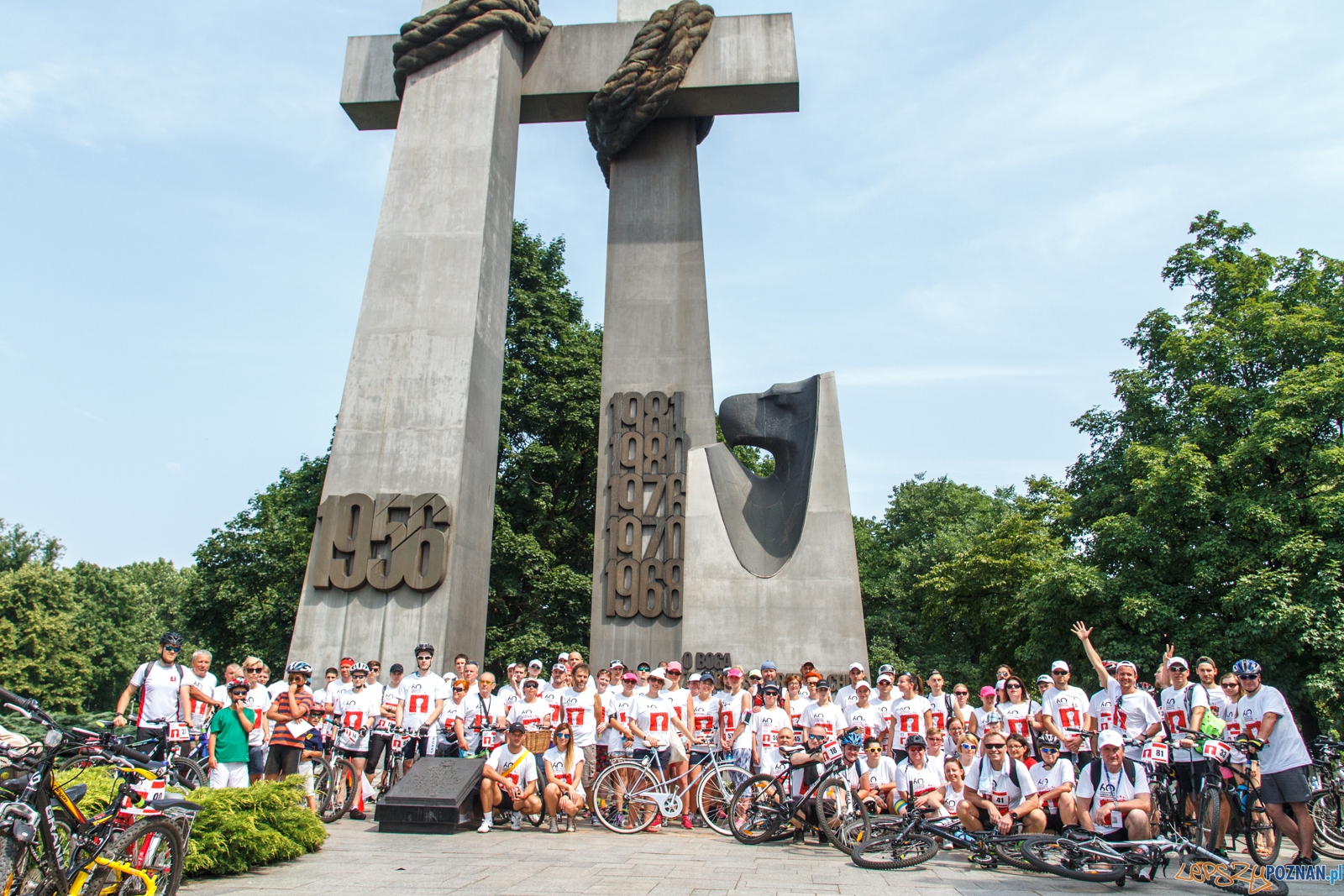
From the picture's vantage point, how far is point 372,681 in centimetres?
943

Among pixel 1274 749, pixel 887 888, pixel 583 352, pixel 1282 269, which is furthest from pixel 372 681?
pixel 1282 269

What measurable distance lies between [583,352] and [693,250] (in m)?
8.72

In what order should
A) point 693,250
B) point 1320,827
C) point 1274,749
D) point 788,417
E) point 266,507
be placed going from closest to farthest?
point 1274,749 → point 1320,827 → point 788,417 → point 693,250 → point 266,507

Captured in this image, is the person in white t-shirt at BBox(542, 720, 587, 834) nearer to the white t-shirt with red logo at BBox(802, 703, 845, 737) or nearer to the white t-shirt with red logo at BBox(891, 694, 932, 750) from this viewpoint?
the white t-shirt with red logo at BBox(802, 703, 845, 737)

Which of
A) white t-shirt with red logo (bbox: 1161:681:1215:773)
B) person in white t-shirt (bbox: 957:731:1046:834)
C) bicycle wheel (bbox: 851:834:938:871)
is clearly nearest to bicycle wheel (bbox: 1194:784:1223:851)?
white t-shirt with red logo (bbox: 1161:681:1215:773)

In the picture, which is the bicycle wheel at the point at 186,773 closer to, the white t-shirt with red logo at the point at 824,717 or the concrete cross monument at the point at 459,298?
the concrete cross monument at the point at 459,298

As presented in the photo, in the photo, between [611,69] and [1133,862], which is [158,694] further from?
[611,69]

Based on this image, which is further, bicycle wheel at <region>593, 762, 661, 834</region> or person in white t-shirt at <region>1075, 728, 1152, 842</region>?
bicycle wheel at <region>593, 762, 661, 834</region>

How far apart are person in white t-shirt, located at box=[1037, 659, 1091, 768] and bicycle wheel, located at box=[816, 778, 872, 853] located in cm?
187

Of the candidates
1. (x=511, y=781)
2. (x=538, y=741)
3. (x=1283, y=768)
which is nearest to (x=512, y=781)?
(x=511, y=781)

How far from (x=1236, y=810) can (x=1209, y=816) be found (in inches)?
11.5

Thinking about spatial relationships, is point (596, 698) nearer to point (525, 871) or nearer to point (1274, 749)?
point (525, 871)

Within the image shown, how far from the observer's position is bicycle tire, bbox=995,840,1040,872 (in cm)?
639

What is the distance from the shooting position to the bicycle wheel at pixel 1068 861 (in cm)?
593
